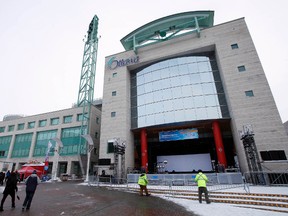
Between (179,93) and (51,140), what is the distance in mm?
29900

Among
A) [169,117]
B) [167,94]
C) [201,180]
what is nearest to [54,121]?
[167,94]

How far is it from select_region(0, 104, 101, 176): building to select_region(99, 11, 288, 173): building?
8.91m

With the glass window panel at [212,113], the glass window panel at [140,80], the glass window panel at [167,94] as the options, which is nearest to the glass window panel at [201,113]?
the glass window panel at [212,113]

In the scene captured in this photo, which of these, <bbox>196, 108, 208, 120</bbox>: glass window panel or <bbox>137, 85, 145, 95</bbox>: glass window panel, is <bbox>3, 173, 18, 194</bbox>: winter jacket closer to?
<bbox>196, 108, 208, 120</bbox>: glass window panel

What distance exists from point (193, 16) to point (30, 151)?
157 ft

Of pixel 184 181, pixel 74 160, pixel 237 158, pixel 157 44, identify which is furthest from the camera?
pixel 74 160

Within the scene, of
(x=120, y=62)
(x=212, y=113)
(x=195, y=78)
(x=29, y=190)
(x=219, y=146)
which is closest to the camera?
(x=29, y=190)

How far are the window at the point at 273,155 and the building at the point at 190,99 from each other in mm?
91

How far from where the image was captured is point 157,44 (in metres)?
30.5

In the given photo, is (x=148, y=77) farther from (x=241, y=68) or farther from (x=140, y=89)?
(x=241, y=68)

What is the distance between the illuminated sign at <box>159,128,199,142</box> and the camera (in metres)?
25.2

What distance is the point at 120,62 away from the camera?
107 feet

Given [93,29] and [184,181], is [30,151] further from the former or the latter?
[184,181]

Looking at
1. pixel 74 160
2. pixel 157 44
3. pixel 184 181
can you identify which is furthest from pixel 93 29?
pixel 184 181
